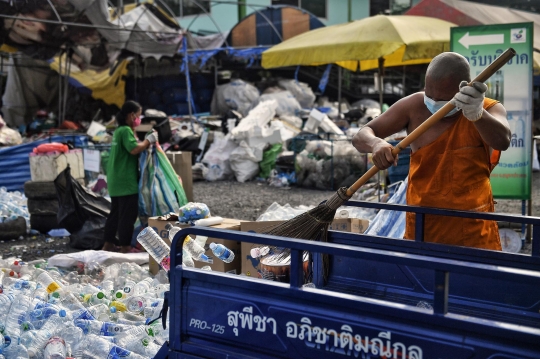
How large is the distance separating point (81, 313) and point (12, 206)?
18.2 ft

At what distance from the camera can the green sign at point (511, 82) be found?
652 centimetres

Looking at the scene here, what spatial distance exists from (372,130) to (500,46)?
3729mm

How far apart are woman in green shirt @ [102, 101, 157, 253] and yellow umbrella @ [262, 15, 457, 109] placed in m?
3.55

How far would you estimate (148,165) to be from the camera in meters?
7.11

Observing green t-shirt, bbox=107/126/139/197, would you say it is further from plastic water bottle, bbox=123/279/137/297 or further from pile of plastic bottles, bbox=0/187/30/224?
pile of plastic bottles, bbox=0/187/30/224

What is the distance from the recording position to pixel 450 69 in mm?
3094

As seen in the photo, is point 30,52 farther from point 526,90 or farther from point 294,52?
point 526,90

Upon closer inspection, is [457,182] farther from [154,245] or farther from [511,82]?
[511,82]

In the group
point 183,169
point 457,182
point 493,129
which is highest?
point 493,129

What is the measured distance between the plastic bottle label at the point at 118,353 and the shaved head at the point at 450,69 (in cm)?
252

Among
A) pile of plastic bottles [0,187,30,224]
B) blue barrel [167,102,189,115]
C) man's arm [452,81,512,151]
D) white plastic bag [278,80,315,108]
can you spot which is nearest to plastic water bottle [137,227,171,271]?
man's arm [452,81,512,151]

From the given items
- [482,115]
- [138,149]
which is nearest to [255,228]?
[138,149]

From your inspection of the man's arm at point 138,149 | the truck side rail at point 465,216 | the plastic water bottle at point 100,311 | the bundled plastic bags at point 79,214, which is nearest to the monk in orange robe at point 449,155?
the truck side rail at point 465,216

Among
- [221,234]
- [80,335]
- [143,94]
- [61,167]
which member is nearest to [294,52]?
[61,167]
